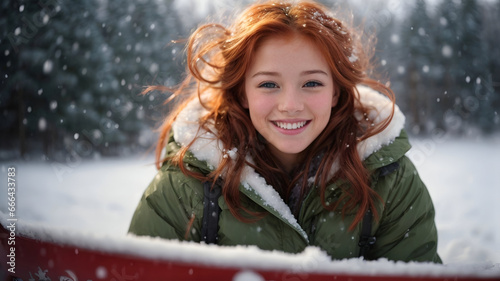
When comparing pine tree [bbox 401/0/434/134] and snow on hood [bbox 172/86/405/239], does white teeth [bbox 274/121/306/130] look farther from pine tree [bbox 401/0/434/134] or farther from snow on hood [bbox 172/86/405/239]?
pine tree [bbox 401/0/434/134]

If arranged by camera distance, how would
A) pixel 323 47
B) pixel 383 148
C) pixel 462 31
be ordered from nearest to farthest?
pixel 323 47 → pixel 383 148 → pixel 462 31

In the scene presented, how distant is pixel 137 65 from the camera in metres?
9.08

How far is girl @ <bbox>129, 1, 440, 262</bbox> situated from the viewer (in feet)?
6.03

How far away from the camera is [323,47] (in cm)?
183

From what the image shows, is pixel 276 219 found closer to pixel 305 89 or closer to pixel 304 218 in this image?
pixel 304 218

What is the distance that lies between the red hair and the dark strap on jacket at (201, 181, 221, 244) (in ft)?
0.18

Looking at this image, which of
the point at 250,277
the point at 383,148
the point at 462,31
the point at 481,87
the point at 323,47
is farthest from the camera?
the point at 481,87

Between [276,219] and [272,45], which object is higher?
[272,45]

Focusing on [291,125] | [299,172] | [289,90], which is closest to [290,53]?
[289,90]

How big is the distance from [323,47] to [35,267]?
4.62ft

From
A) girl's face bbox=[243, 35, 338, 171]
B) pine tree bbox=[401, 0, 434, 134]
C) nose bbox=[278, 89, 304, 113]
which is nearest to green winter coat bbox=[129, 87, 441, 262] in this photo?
girl's face bbox=[243, 35, 338, 171]

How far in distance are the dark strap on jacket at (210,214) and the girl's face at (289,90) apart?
379 mm

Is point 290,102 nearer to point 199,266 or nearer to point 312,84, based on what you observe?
point 312,84

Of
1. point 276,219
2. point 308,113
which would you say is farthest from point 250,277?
point 308,113
